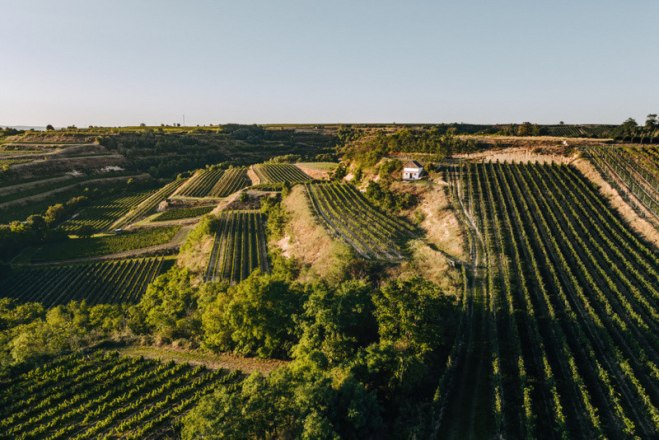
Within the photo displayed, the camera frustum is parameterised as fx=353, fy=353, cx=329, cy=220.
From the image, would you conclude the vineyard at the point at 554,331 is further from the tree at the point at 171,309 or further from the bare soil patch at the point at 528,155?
the tree at the point at 171,309

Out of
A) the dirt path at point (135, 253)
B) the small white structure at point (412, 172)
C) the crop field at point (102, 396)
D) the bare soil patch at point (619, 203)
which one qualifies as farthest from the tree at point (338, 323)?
the dirt path at point (135, 253)

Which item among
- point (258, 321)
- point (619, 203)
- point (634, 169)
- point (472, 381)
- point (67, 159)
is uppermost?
point (67, 159)

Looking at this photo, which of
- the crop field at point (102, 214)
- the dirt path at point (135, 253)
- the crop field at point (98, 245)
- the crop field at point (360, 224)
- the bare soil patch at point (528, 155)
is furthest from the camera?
the crop field at point (102, 214)

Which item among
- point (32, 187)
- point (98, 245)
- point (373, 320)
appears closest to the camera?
point (373, 320)

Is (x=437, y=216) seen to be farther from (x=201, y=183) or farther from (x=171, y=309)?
(x=201, y=183)

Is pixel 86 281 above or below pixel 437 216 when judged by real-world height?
below

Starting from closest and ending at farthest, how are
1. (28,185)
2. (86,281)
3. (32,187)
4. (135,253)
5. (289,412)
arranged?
(289,412) → (86,281) → (135,253) → (28,185) → (32,187)

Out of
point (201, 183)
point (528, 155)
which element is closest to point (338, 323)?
point (528, 155)
